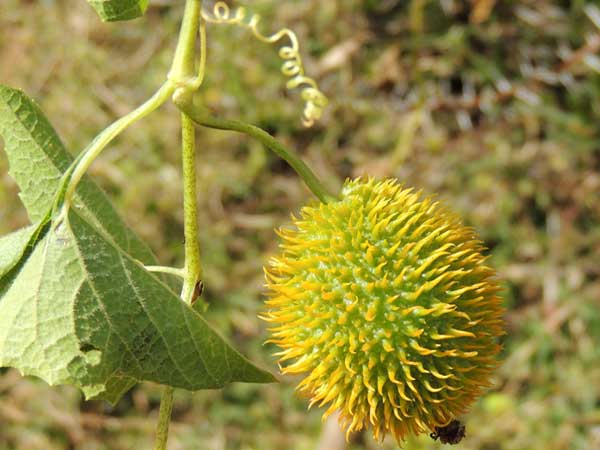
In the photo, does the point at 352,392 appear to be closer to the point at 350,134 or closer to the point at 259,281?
the point at 259,281

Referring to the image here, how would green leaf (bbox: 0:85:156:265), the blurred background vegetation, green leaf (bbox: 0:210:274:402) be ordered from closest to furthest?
1. green leaf (bbox: 0:210:274:402)
2. green leaf (bbox: 0:85:156:265)
3. the blurred background vegetation

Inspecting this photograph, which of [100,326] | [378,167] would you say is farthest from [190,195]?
[378,167]

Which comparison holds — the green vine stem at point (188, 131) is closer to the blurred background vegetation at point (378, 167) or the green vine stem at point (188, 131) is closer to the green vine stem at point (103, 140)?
the green vine stem at point (103, 140)

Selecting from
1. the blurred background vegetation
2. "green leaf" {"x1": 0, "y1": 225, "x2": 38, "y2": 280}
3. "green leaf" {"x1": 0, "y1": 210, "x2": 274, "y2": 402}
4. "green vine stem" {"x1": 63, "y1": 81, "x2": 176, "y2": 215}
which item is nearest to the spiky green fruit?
"green leaf" {"x1": 0, "y1": 210, "x2": 274, "y2": 402}

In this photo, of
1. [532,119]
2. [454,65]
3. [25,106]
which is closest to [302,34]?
[454,65]

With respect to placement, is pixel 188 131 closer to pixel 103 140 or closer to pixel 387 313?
pixel 103 140

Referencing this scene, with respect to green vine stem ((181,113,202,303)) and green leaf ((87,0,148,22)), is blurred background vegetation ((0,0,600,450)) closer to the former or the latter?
green vine stem ((181,113,202,303))

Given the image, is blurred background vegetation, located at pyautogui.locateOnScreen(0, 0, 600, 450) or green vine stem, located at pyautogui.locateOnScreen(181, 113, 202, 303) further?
blurred background vegetation, located at pyautogui.locateOnScreen(0, 0, 600, 450)
